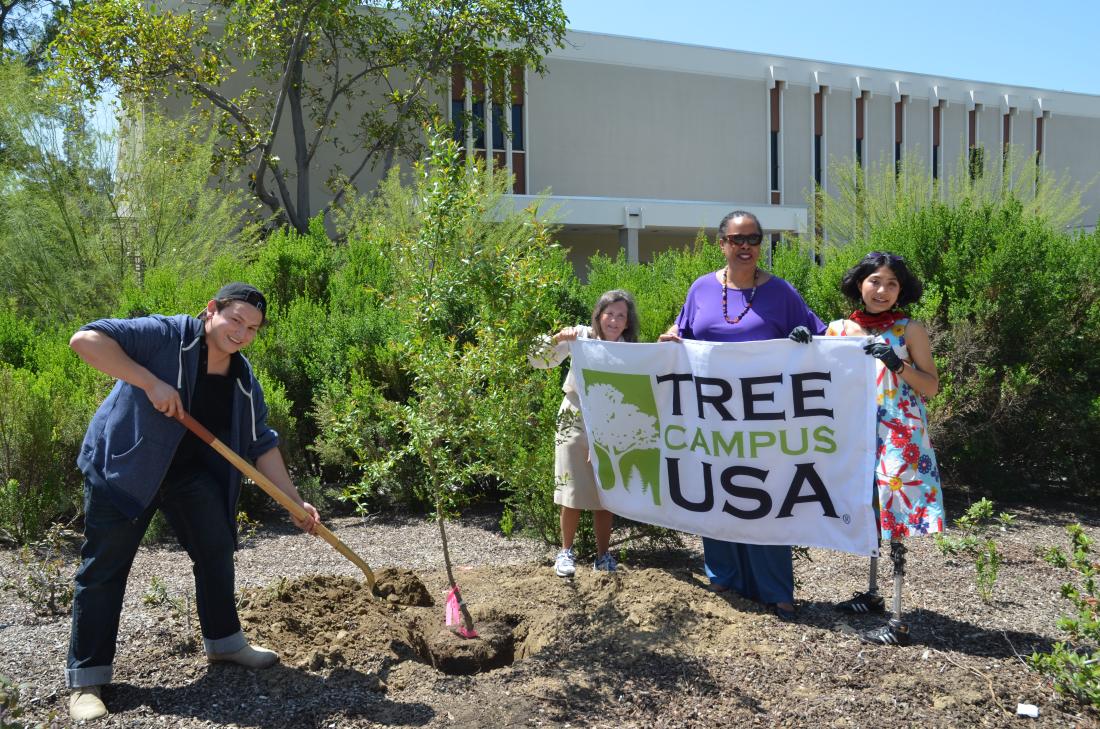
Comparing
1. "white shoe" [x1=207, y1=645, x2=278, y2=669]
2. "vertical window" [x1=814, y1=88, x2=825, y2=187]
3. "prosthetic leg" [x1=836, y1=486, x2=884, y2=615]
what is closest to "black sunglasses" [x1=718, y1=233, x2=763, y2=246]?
"prosthetic leg" [x1=836, y1=486, x2=884, y2=615]

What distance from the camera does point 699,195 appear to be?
3206cm

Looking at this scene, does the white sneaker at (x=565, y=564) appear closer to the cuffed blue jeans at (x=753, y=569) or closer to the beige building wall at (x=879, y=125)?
the cuffed blue jeans at (x=753, y=569)

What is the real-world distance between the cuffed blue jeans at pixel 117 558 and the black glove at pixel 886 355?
118 inches

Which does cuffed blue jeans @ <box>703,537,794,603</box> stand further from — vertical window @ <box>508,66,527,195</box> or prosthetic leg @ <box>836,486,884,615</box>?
vertical window @ <box>508,66,527,195</box>

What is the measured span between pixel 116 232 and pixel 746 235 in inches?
444

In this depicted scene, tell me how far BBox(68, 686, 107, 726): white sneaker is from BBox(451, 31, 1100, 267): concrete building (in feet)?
75.0

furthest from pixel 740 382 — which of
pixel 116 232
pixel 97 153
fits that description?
pixel 97 153

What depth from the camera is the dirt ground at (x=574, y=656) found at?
3.38m

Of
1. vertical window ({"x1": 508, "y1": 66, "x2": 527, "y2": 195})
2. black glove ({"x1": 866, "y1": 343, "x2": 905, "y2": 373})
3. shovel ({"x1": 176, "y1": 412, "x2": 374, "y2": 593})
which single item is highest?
vertical window ({"x1": 508, "y1": 66, "x2": 527, "y2": 195})

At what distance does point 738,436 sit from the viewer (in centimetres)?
442

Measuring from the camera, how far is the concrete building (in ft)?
94.7

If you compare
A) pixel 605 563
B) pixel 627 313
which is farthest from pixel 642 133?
pixel 605 563

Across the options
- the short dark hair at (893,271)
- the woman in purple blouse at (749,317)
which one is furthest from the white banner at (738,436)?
the short dark hair at (893,271)

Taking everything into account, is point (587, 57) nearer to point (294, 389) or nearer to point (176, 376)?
point (294, 389)
